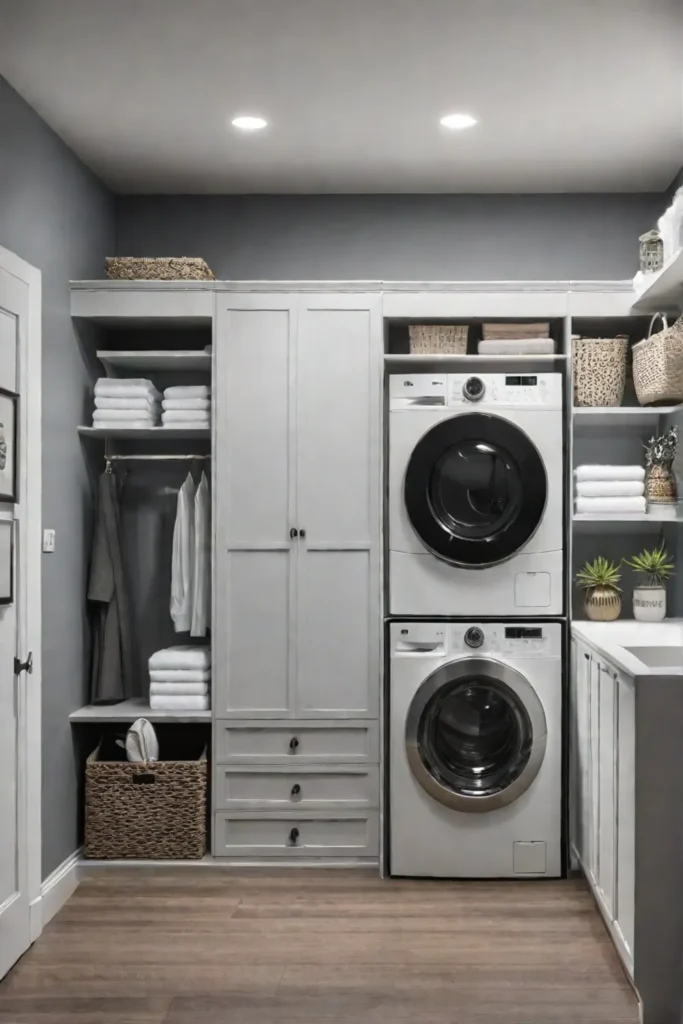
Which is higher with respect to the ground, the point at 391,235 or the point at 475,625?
the point at 391,235

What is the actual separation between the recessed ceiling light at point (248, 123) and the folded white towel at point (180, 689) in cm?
210

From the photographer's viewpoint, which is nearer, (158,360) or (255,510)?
(255,510)

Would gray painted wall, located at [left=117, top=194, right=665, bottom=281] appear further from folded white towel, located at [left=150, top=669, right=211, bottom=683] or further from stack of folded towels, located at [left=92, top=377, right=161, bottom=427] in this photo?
folded white towel, located at [left=150, top=669, right=211, bottom=683]

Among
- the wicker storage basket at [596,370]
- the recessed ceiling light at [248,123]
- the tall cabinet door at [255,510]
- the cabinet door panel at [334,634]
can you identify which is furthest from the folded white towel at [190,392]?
the wicker storage basket at [596,370]

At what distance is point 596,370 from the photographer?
149 inches

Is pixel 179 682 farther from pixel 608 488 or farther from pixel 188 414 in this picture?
pixel 608 488

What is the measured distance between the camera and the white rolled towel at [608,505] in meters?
3.69

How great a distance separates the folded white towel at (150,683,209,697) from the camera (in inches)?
148

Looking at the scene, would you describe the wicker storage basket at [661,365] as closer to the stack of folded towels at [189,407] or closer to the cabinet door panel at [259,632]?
the cabinet door panel at [259,632]

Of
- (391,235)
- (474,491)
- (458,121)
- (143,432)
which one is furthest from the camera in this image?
(391,235)

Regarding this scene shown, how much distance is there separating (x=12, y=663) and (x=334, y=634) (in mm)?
1237

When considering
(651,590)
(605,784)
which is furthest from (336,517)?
(605,784)

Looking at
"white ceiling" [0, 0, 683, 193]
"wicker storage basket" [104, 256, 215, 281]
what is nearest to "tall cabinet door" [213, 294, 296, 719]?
"wicker storage basket" [104, 256, 215, 281]

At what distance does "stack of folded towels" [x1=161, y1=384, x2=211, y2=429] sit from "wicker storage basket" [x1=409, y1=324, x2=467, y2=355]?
2.83 ft
